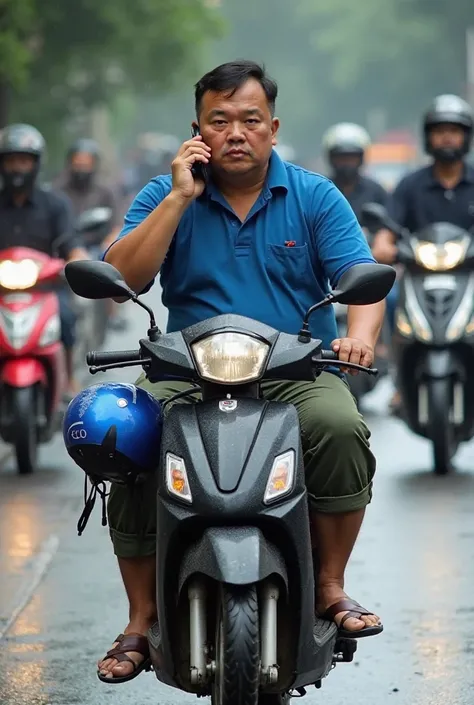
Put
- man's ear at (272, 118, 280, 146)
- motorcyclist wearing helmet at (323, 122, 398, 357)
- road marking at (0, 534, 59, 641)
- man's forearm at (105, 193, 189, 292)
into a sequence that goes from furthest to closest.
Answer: motorcyclist wearing helmet at (323, 122, 398, 357), road marking at (0, 534, 59, 641), man's ear at (272, 118, 280, 146), man's forearm at (105, 193, 189, 292)

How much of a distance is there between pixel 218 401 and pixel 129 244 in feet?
2.35

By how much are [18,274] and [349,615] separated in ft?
21.6

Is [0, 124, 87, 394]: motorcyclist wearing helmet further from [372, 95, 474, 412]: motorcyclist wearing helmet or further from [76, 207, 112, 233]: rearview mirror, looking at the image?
[372, 95, 474, 412]: motorcyclist wearing helmet

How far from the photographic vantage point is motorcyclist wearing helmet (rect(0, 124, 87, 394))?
12625 mm

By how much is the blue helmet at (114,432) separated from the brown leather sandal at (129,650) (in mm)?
475

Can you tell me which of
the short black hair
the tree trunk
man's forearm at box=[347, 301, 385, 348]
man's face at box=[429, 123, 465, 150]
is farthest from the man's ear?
the tree trunk

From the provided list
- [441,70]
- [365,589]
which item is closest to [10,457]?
[365,589]

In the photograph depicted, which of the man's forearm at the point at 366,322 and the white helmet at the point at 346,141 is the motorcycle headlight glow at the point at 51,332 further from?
the man's forearm at the point at 366,322

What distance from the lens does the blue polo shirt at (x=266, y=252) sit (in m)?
5.50

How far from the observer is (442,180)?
39.2ft

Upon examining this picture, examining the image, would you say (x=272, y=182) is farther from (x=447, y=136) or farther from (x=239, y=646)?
(x=447, y=136)

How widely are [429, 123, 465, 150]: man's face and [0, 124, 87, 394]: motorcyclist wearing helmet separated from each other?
8.21 ft

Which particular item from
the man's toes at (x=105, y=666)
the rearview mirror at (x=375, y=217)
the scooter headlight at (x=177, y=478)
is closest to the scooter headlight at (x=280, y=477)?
the scooter headlight at (x=177, y=478)

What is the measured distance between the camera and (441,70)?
248 feet
